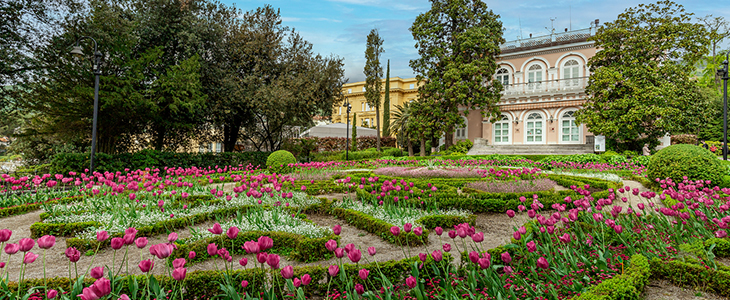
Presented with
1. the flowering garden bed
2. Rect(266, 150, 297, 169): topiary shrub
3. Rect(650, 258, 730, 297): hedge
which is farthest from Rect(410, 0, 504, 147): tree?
Rect(650, 258, 730, 297): hedge

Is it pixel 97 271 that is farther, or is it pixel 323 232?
pixel 323 232

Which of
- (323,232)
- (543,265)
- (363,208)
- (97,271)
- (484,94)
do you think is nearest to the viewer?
(97,271)

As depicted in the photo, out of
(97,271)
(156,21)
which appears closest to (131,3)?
(156,21)

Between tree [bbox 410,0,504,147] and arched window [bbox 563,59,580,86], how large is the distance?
16.2ft

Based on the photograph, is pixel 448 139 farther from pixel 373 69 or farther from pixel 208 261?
pixel 208 261

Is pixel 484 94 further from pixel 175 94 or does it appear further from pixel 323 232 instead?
pixel 323 232

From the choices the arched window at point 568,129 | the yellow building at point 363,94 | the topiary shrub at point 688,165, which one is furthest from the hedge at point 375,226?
the yellow building at point 363,94

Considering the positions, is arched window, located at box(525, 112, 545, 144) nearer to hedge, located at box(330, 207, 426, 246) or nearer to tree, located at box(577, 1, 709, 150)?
tree, located at box(577, 1, 709, 150)

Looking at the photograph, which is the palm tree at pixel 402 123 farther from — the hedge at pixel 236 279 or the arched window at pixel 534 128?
the hedge at pixel 236 279

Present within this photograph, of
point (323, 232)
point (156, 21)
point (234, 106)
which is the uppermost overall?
point (156, 21)

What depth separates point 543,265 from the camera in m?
2.16

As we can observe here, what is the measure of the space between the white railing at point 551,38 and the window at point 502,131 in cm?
551

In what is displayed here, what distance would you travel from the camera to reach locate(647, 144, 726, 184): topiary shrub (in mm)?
7365

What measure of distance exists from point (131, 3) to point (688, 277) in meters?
19.7
